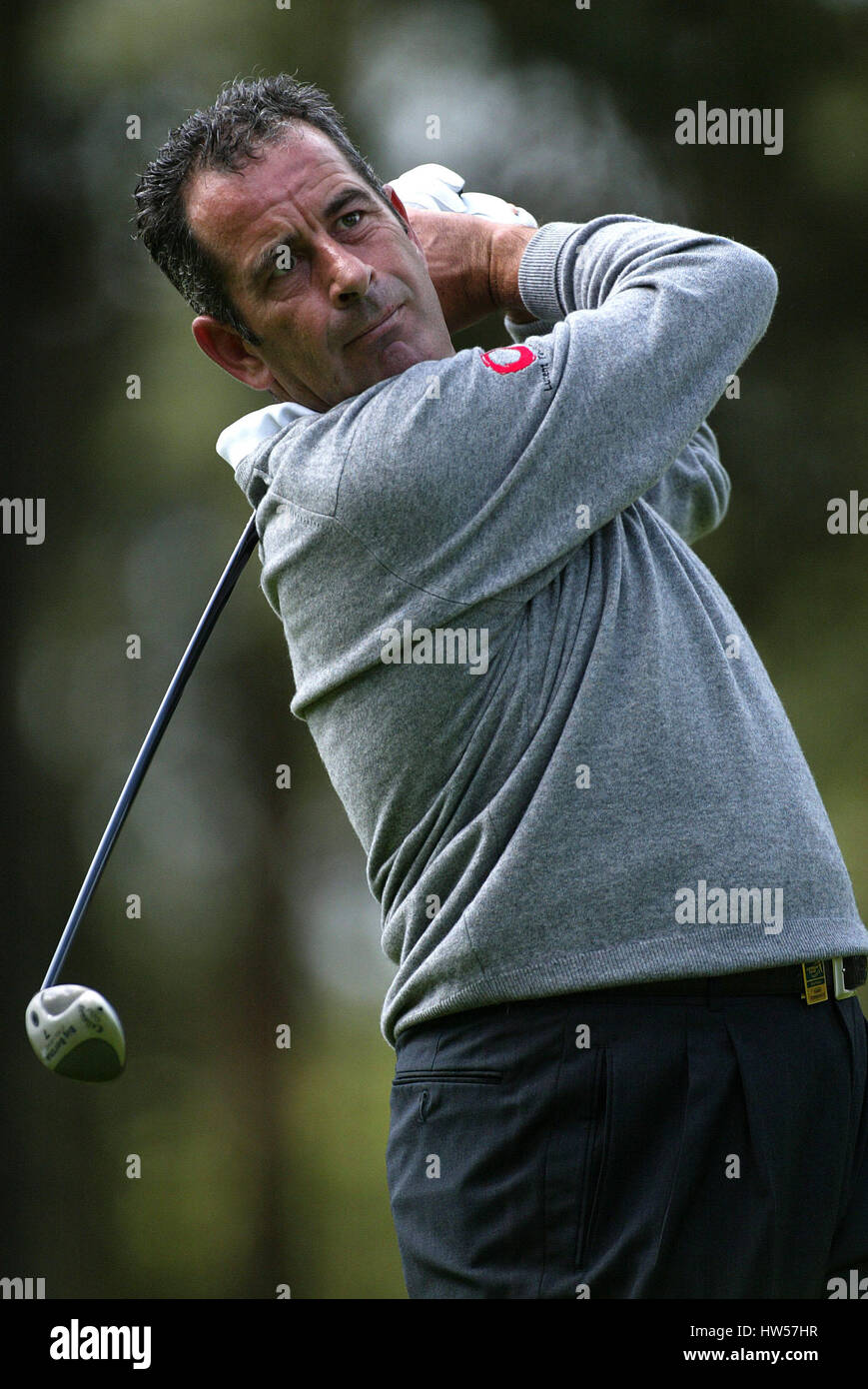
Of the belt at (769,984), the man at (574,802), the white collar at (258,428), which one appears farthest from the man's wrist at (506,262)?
the belt at (769,984)

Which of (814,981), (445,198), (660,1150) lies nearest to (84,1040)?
(660,1150)

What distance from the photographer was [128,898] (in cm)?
345

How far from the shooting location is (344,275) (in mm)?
1176

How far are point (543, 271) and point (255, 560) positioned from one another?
250 centimetres

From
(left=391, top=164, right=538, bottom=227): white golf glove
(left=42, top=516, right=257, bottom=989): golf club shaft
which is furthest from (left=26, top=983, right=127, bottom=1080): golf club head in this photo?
(left=391, top=164, right=538, bottom=227): white golf glove

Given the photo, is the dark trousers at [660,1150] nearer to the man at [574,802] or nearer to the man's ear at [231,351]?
the man at [574,802]

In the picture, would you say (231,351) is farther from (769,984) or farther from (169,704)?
(769,984)

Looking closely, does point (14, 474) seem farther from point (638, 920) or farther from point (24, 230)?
point (638, 920)

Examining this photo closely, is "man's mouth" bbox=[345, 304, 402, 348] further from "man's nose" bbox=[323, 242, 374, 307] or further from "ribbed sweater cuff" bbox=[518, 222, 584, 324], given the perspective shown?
"ribbed sweater cuff" bbox=[518, 222, 584, 324]

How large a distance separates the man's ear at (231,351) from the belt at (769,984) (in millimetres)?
633

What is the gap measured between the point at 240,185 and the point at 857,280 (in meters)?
2.74

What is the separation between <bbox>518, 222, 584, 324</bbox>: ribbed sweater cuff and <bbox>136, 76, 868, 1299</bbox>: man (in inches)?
1.7

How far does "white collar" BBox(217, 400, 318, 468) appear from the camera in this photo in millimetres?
1241
